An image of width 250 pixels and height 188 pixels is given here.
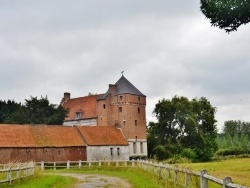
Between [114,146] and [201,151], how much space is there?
1638 centimetres

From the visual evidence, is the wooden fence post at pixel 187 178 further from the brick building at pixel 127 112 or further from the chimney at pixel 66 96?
the chimney at pixel 66 96

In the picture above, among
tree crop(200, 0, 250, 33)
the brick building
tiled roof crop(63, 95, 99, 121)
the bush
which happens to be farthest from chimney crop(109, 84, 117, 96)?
tree crop(200, 0, 250, 33)

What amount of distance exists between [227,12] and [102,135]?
162ft

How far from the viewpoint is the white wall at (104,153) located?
57.8m

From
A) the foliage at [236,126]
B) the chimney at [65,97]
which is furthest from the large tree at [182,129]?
the foliage at [236,126]

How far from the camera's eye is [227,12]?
1391 cm

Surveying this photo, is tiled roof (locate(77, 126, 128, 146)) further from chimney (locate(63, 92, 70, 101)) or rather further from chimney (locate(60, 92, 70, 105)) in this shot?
chimney (locate(63, 92, 70, 101))

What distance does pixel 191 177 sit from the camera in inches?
623

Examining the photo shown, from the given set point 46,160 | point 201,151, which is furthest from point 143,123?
point 46,160

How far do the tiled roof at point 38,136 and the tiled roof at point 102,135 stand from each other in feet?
4.48

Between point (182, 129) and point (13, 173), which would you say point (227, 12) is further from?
point (182, 129)

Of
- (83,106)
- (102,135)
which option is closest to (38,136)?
(102,135)

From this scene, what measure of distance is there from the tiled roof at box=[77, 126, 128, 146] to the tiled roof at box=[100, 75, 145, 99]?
21.8ft

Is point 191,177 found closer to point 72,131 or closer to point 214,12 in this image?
point 214,12
